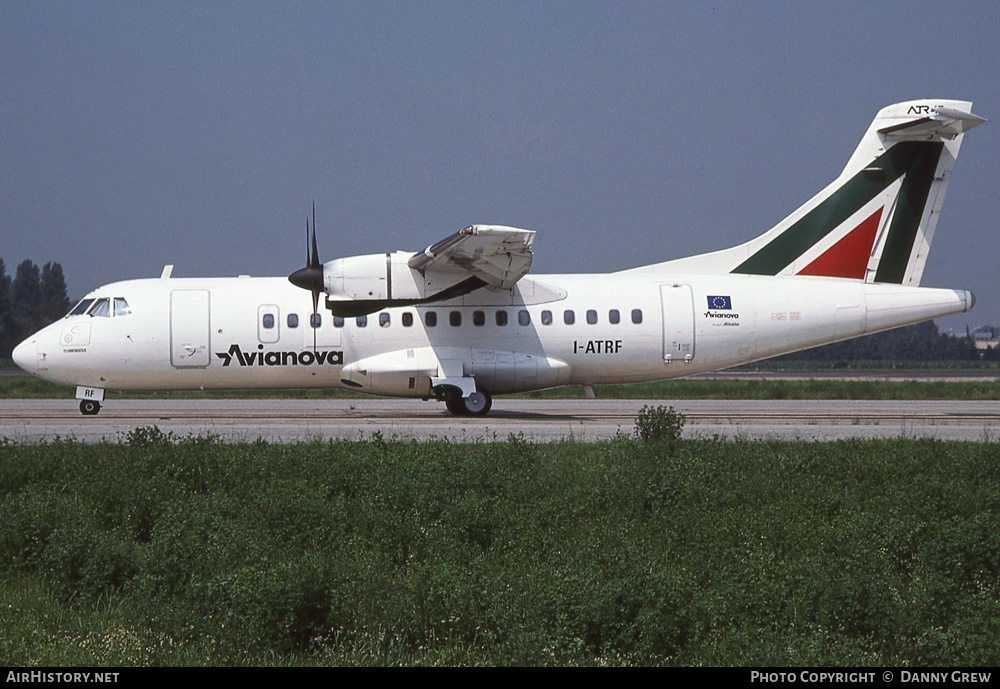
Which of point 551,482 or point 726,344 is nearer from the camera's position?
point 551,482

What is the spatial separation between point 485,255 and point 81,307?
30.8 feet

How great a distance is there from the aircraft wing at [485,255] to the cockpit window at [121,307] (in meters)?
6.46

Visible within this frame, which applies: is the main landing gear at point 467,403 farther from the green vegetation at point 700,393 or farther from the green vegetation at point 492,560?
the green vegetation at point 700,393

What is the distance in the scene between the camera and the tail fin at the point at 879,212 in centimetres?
2223

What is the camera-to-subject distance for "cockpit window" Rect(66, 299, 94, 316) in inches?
864

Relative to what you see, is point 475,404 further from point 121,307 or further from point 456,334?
point 121,307

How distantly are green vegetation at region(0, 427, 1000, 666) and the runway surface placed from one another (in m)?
4.83

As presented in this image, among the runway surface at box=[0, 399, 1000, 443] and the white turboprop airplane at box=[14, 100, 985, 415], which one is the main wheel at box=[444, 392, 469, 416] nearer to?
the white turboprop airplane at box=[14, 100, 985, 415]

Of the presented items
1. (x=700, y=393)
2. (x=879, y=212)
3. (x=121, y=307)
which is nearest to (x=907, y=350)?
(x=700, y=393)

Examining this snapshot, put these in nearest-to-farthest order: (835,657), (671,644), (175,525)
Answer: (835,657)
(671,644)
(175,525)
